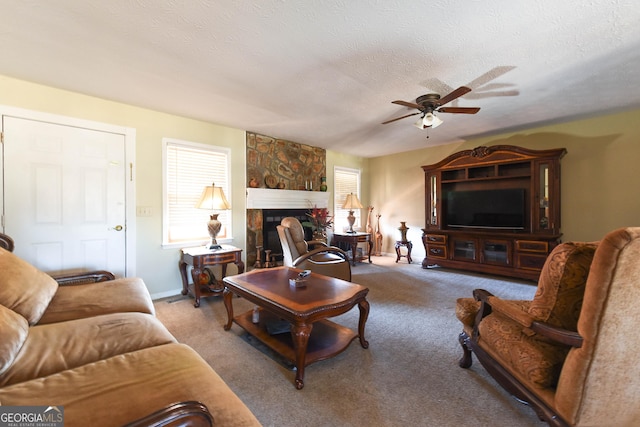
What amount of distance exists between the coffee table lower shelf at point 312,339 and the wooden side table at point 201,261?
3.19ft

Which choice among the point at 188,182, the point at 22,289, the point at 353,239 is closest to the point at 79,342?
the point at 22,289

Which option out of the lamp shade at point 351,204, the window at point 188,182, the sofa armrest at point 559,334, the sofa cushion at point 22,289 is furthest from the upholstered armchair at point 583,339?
the lamp shade at point 351,204

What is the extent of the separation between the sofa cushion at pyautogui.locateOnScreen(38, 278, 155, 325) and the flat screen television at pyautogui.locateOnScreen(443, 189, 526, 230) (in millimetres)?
4705

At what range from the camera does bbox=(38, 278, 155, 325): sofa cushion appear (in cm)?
172

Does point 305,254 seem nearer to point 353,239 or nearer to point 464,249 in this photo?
point 353,239

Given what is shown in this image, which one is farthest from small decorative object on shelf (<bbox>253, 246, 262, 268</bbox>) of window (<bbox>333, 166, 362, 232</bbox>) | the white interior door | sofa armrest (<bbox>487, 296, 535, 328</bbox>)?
sofa armrest (<bbox>487, 296, 535, 328</bbox>)

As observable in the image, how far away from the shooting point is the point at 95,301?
1882 millimetres

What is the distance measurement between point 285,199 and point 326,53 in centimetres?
296

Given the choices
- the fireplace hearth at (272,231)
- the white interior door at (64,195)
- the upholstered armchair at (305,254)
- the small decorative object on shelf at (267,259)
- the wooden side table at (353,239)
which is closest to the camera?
the white interior door at (64,195)

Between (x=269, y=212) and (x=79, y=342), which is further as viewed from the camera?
(x=269, y=212)

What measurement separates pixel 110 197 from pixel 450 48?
12.2 feet

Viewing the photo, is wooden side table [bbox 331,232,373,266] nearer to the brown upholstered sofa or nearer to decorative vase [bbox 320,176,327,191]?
decorative vase [bbox 320,176,327,191]

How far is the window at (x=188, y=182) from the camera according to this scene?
3520mm

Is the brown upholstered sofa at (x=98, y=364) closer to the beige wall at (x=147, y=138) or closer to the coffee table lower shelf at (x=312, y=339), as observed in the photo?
the coffee table lower shelf at (x=312, y=339)
